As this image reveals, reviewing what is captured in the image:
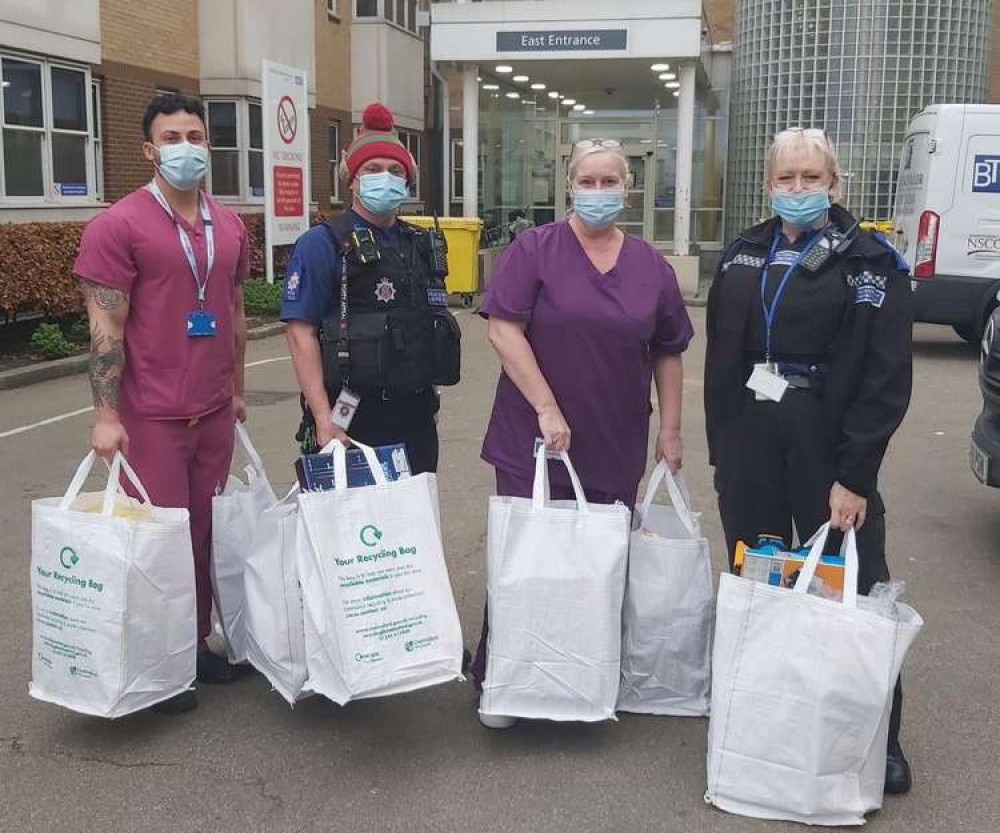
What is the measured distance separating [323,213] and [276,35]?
3.34 meters

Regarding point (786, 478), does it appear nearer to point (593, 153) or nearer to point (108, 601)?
point (593, 153)

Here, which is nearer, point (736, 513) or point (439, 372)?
point (736, 513)

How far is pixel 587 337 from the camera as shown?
3.42 metres

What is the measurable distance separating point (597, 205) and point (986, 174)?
9498mm

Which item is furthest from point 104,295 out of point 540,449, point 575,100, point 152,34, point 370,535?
point 575,100

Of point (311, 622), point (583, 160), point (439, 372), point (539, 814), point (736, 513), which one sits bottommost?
point (539, 814)

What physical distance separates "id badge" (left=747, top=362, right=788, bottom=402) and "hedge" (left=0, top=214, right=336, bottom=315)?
8.81m

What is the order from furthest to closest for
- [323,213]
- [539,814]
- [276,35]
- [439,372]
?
[323,213] → [276,35] → [439,372] → [539,814]

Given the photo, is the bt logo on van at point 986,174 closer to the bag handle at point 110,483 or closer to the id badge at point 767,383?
the id badge at point 767,383

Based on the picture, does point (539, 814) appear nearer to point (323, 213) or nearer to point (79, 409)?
point (79, 409)

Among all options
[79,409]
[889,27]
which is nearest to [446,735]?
[79,409]

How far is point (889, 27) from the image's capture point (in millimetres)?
17953

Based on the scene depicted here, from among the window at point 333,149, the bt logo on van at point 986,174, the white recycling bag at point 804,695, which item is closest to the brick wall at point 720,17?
the window at point 333,149

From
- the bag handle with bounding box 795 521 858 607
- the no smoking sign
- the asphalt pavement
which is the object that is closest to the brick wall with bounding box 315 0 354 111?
the no smoking sign
